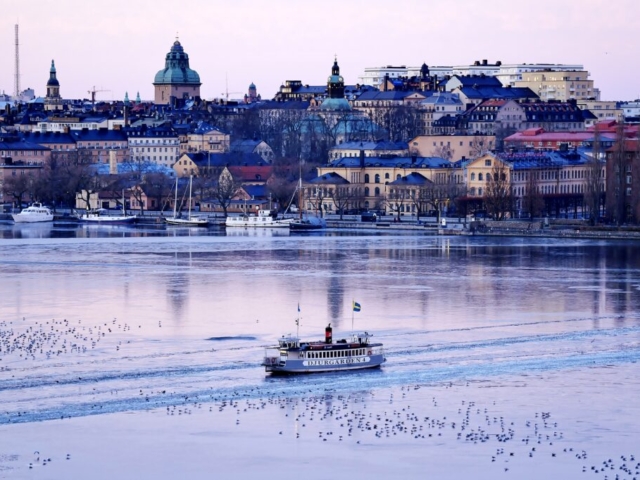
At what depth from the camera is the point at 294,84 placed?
90.0 metres

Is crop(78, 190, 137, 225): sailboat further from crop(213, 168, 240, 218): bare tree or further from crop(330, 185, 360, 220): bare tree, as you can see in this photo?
crop(330, 185, 360, 220): bare tree

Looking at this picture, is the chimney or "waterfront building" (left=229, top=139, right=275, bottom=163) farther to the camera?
"waterfront building" (left=229, top=139, right=275, bottom=163)

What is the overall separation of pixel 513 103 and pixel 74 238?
31868 mm

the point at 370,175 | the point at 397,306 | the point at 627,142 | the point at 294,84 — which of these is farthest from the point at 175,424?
the point at 294,84

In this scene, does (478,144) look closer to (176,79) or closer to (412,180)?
(412,180)

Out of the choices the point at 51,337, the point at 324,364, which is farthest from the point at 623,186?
the point at 324,364

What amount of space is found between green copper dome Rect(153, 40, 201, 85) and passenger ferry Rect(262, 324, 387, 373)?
72544mm

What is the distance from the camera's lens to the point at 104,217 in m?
49.3

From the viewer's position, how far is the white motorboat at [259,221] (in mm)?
46000

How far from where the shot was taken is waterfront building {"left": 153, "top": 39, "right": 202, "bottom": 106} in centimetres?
9062

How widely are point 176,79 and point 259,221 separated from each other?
45419 mm

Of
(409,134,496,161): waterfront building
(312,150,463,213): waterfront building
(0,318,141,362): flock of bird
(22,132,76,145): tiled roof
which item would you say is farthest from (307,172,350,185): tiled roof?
(0,318,141,362): flock of bird

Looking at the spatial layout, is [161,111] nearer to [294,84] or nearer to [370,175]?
[294,84]

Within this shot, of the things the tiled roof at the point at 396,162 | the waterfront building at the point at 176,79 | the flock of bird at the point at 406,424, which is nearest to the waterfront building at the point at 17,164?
the tiled roof at the point at 396,162
